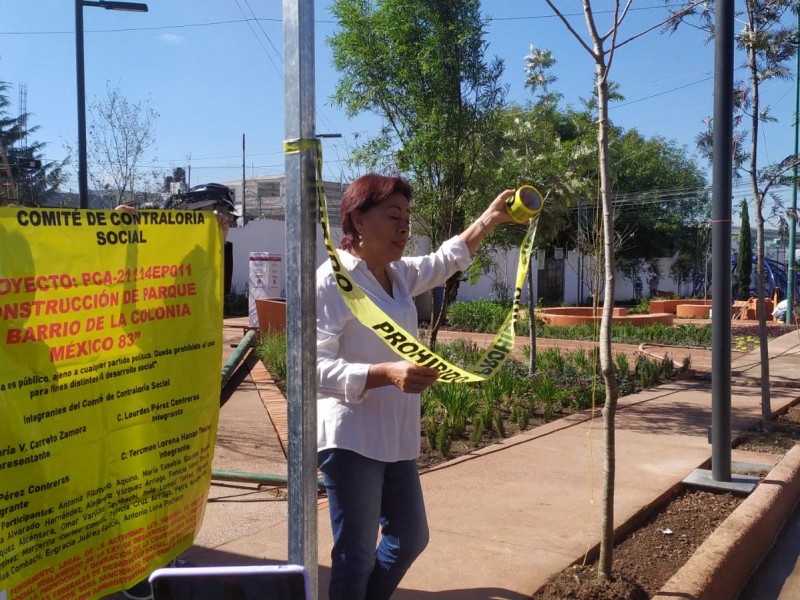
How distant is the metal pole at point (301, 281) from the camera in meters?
2.00

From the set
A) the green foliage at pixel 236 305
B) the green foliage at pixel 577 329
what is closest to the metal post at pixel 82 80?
the green foliage at pixel 577 329

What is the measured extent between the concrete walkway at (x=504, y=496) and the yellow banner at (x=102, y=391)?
5.34ft

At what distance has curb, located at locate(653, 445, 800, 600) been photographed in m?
3.62

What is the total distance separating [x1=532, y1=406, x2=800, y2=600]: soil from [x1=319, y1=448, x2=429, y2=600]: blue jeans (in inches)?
43.1

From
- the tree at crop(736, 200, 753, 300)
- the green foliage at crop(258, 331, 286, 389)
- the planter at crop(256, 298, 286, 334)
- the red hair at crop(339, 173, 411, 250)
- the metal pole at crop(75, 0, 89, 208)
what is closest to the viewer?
the red hair at crop(339, 173, 411, 250)

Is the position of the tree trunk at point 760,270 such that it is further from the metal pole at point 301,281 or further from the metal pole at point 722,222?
the metal pole at point 301,281

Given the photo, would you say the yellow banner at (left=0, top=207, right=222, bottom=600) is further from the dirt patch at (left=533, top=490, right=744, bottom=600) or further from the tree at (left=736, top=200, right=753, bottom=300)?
the tree at (left=736, top=200, right=753, bottom=300)

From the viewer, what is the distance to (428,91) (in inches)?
327

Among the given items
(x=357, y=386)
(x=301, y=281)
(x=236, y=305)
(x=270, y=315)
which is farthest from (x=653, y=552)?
(x=236, y=305)

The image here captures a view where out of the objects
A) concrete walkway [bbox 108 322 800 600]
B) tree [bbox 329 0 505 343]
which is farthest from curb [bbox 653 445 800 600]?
tree [bbox 329 0 505 343]

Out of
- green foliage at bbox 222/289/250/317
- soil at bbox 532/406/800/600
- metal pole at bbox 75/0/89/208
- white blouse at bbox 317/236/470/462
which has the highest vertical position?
metal pole at bbox 75/0/89/208

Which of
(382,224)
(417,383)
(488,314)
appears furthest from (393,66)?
(488,314)

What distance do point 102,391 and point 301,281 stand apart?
0.62 metres

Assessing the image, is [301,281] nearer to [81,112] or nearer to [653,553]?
[653,553]
